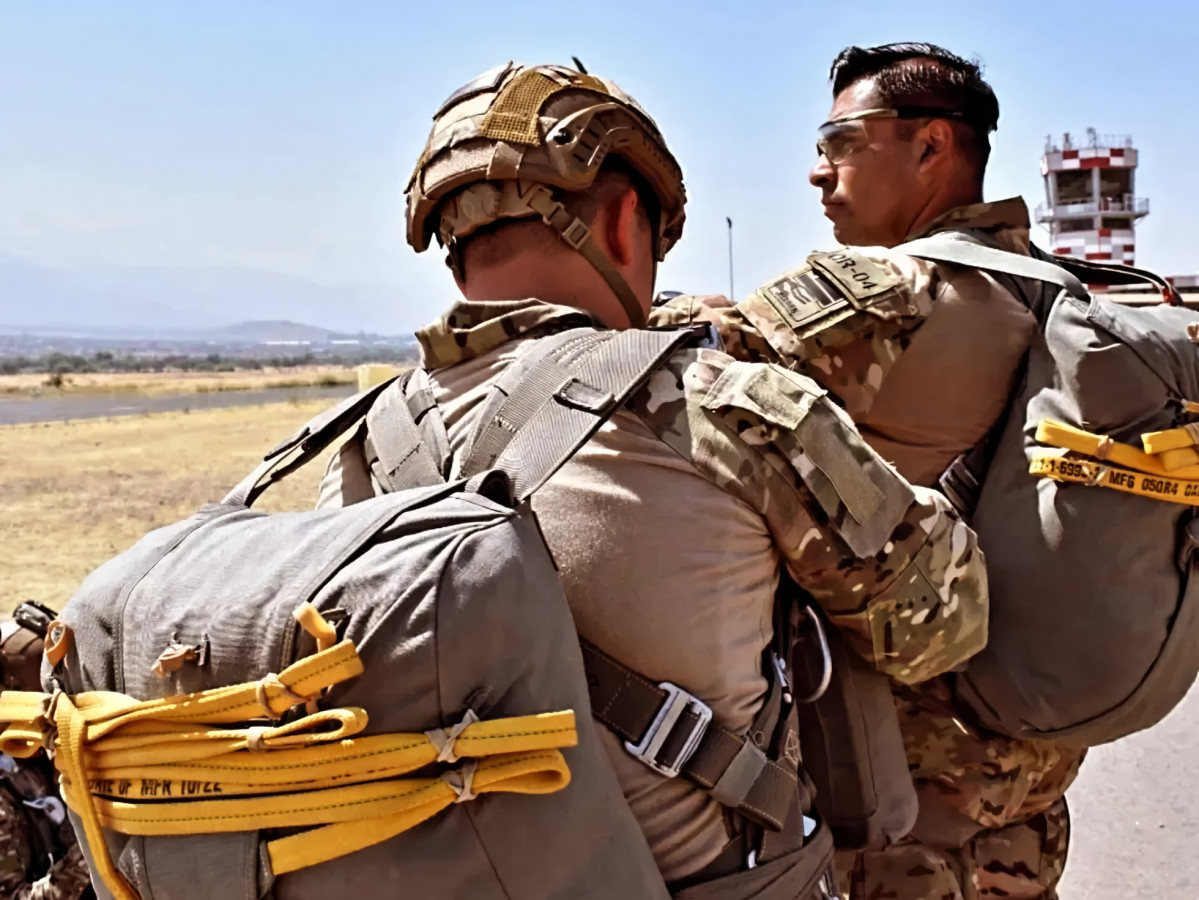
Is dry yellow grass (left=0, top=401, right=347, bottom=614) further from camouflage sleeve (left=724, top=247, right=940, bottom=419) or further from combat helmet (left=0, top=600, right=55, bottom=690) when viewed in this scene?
camouflage sleeve (left=724, top=247, right=940, bottom=419)

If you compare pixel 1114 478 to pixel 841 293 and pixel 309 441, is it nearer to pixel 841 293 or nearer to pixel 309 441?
pixel 841 293

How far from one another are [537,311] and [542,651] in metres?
0.54

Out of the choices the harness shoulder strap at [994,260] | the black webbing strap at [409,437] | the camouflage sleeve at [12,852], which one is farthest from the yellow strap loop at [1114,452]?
the camouflage sleeve at [12,852]

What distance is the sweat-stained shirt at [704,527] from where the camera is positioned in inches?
57.8

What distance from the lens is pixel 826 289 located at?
2057mm

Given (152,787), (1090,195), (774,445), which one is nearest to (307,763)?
(152,787)

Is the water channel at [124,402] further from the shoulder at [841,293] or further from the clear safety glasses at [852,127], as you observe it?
the shoulder at [841,293]

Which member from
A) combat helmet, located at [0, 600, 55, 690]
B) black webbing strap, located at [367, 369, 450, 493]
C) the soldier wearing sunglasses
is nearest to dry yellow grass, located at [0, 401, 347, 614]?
combat helmet, located at [0, 600, 55, 690]

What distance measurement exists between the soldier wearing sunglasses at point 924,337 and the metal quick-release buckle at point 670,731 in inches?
28.8

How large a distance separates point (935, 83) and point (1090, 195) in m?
35.3

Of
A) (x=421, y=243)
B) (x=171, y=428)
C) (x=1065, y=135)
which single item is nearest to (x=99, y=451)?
(x=171, y=428)

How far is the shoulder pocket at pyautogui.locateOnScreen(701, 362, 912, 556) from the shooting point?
4.83 ft

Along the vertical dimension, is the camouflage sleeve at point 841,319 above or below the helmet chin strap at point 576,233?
below

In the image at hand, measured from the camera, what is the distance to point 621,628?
4.83 ft
